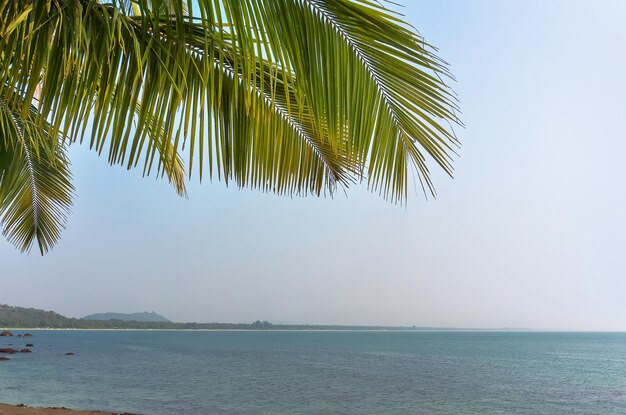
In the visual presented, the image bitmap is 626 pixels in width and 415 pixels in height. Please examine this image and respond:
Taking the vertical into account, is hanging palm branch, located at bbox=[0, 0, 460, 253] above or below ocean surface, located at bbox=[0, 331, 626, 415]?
above

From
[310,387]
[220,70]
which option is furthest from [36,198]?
[310,387]

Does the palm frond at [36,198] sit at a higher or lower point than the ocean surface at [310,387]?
higher

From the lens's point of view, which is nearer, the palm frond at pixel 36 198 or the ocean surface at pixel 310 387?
the palm frond at pixel 36 198

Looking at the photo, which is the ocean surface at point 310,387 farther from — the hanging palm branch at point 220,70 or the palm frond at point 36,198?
the hanging palm branch at point 220,70

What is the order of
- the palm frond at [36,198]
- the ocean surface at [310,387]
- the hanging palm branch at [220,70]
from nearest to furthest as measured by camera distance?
the hanging palm branch at [220,70]
the palm frond at [36,198]
the ocean surface at [310,387]

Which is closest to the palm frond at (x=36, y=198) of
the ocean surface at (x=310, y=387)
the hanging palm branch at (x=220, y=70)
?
the hanging palm branch at (x=220, y=70)

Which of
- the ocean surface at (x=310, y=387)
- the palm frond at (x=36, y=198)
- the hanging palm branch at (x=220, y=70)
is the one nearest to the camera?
the hanging palm branch at (x=220, y=70)

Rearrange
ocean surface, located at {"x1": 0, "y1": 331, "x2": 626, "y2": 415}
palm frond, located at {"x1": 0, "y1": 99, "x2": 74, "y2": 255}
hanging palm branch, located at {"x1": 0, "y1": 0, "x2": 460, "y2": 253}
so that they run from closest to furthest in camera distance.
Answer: hanging palm branch, located at {"x1": 0, "y1": 0, "x2": 460, "y2": 253}, palm frond, located at {"x1": 0, "y1": 99, "x2": 74, "y2": 255}, ocean surface, located at {"x1": 0, "y1": 331, "x2": 626, "y2": 415}

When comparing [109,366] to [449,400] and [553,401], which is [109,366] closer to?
[449,400]

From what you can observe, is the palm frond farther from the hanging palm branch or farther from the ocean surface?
the ocean surface

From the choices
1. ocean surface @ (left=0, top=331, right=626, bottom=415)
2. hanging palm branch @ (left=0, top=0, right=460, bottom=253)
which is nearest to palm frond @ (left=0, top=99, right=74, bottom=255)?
hanging palm branch @ (left=0, top=0, right=460, bottom=253)

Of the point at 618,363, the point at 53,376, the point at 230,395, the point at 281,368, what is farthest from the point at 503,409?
the point at 618,363

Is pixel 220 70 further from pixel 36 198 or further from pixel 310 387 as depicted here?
pixel 310 387

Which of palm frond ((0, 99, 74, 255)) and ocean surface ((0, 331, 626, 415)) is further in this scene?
ocean surface ((0, 331, 626, 415))
